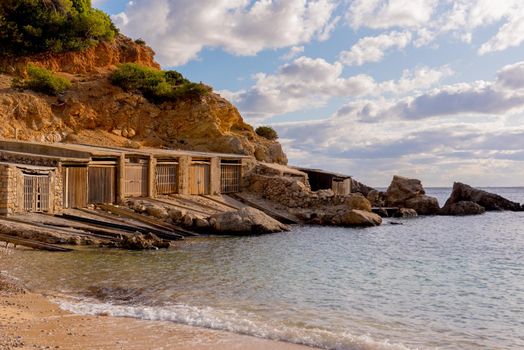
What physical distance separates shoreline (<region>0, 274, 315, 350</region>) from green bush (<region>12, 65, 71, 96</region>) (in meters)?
33.1

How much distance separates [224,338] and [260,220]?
58.4 ft

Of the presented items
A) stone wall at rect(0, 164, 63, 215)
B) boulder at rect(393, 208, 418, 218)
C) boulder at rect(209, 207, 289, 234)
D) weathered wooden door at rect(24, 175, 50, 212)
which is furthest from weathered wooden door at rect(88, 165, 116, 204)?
boulder at rect(393, 208, 418, 218)

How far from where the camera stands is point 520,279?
1666 cm

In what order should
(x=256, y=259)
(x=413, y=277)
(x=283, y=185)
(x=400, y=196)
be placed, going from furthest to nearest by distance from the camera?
(x=400, y=196) < (x=283, y=185) < (x=256, y=259) < (x=413, y=277)

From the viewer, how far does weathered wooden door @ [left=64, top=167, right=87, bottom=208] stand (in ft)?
79.5

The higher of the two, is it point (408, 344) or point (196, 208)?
point (196, 208)

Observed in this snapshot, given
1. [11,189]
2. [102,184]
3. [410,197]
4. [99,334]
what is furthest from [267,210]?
[99,334]

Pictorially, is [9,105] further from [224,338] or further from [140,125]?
[224,338]

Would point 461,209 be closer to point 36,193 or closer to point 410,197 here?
point 410,197

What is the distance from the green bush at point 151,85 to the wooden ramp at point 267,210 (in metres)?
14.5

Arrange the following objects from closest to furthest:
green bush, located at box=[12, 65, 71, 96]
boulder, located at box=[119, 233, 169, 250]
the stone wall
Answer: boulder, located at box=[119, 233, 169, 250]
the stone wall
green bush, located at box=[12, 65, 71, 96]

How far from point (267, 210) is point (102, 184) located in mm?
11227

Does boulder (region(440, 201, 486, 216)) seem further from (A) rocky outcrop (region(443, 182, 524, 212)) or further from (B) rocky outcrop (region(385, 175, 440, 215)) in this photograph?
(B) rocky outcrop (region(385, 175, 440, 215))

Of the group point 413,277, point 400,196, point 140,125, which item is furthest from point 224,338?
point 400,196
